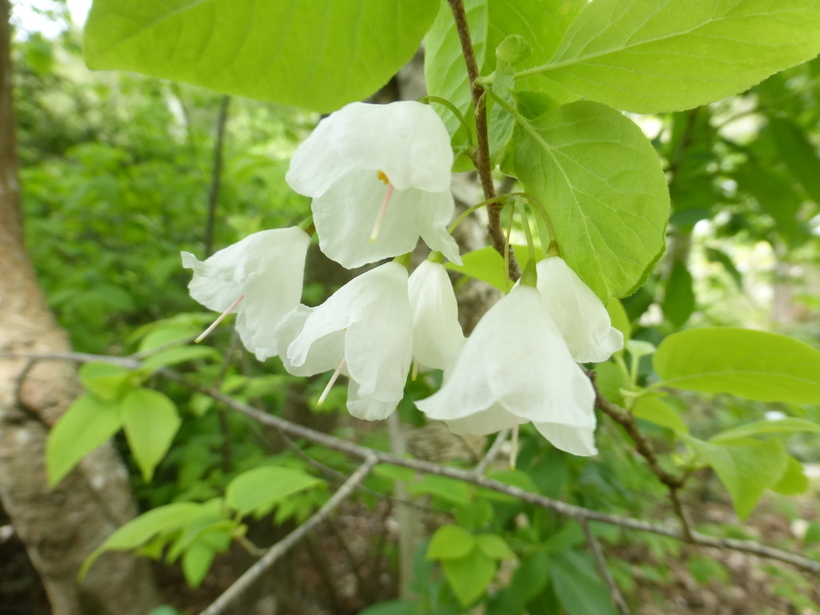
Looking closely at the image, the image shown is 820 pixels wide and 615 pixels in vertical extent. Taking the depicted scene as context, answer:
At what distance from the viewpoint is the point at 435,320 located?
0.50 m

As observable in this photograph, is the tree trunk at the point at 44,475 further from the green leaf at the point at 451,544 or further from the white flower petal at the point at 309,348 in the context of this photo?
the white flower petal at the point at 309,348

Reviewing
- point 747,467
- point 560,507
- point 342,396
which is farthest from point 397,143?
point 342,396

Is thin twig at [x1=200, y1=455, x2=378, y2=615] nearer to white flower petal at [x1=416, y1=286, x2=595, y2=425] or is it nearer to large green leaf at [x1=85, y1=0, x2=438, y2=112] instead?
white flower petal at [x1=416, y1=286, x2=595, y2=425]

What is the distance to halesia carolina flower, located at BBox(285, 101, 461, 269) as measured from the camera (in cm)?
38

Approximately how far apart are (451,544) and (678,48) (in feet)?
3.55

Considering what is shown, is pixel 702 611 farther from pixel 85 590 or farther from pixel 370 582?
pixel 85 590

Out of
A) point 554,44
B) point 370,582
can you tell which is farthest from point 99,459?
point 554,44

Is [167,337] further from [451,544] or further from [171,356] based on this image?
[451,544]

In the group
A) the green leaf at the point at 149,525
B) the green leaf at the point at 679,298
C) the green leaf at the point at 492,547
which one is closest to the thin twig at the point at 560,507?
the green leaf at the point at 492,547

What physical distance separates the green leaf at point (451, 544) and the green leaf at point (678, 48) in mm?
1012

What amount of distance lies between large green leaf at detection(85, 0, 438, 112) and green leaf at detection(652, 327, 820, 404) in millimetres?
506

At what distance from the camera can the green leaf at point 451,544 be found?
3.62 ft

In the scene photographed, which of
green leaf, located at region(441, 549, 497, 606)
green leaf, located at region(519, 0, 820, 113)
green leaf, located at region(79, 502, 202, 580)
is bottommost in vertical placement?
green leaf, located at region(441, 549, 497, 606)

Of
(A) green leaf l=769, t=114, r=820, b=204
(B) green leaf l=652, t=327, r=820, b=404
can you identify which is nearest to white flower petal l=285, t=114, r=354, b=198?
(B) green leaf l=652, t=327, r=820, b=404
